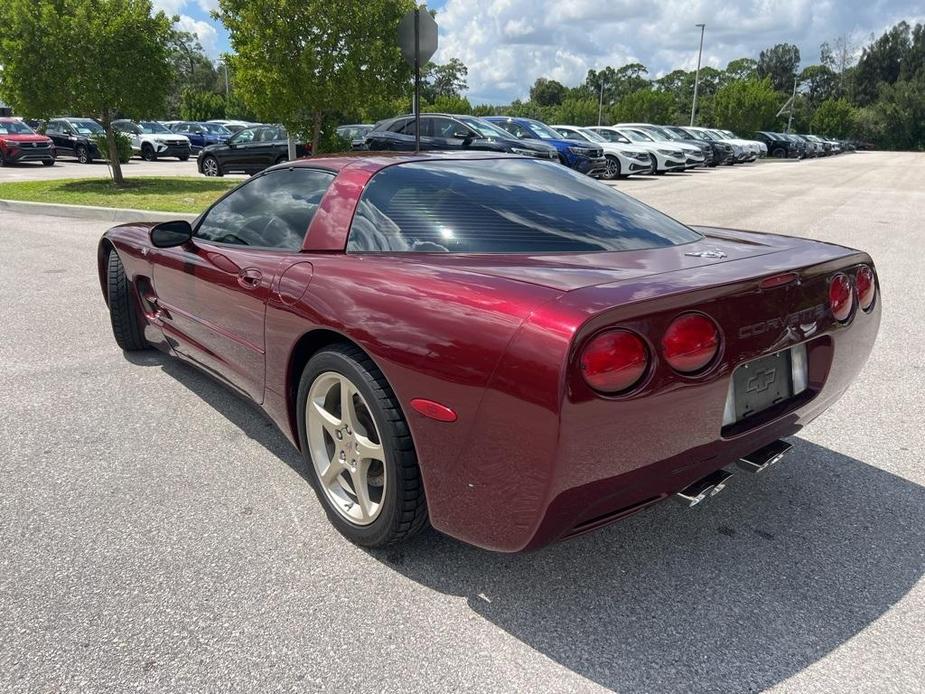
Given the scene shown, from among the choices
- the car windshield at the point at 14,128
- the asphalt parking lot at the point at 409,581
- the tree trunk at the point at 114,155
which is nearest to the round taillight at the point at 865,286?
the asphalt parking lot at the point at 409,581

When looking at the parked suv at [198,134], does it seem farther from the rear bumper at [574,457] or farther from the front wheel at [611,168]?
the rear bumper at [574,457]

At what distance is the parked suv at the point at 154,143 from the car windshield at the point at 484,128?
1594 centimetres

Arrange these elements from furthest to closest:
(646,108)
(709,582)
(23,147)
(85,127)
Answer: (646,108) → (85,127) → (23,147) → (709,582)

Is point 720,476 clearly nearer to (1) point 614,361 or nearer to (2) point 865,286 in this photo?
(1) point 614,361

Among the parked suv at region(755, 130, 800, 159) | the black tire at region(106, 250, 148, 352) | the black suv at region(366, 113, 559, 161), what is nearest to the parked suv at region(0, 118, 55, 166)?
the black suv at region(366, 113, 559, 161)

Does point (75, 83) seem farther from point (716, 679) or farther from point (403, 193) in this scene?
point (716, 679)

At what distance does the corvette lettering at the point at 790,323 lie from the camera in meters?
2.13

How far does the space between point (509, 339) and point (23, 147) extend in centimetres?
2675

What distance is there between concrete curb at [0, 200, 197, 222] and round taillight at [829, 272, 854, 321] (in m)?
9.52

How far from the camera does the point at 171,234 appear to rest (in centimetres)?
350

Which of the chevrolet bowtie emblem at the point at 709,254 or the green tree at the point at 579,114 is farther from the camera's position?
the green tree at the point at 579,114

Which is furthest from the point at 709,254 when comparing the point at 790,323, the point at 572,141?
the point at 572,141

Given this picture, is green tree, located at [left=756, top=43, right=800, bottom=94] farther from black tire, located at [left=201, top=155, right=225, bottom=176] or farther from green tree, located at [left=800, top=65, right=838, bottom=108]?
black tire, located at [left=201, top=155, right=225, bottom=176]

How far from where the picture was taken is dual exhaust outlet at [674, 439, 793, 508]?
2199 millimetres
